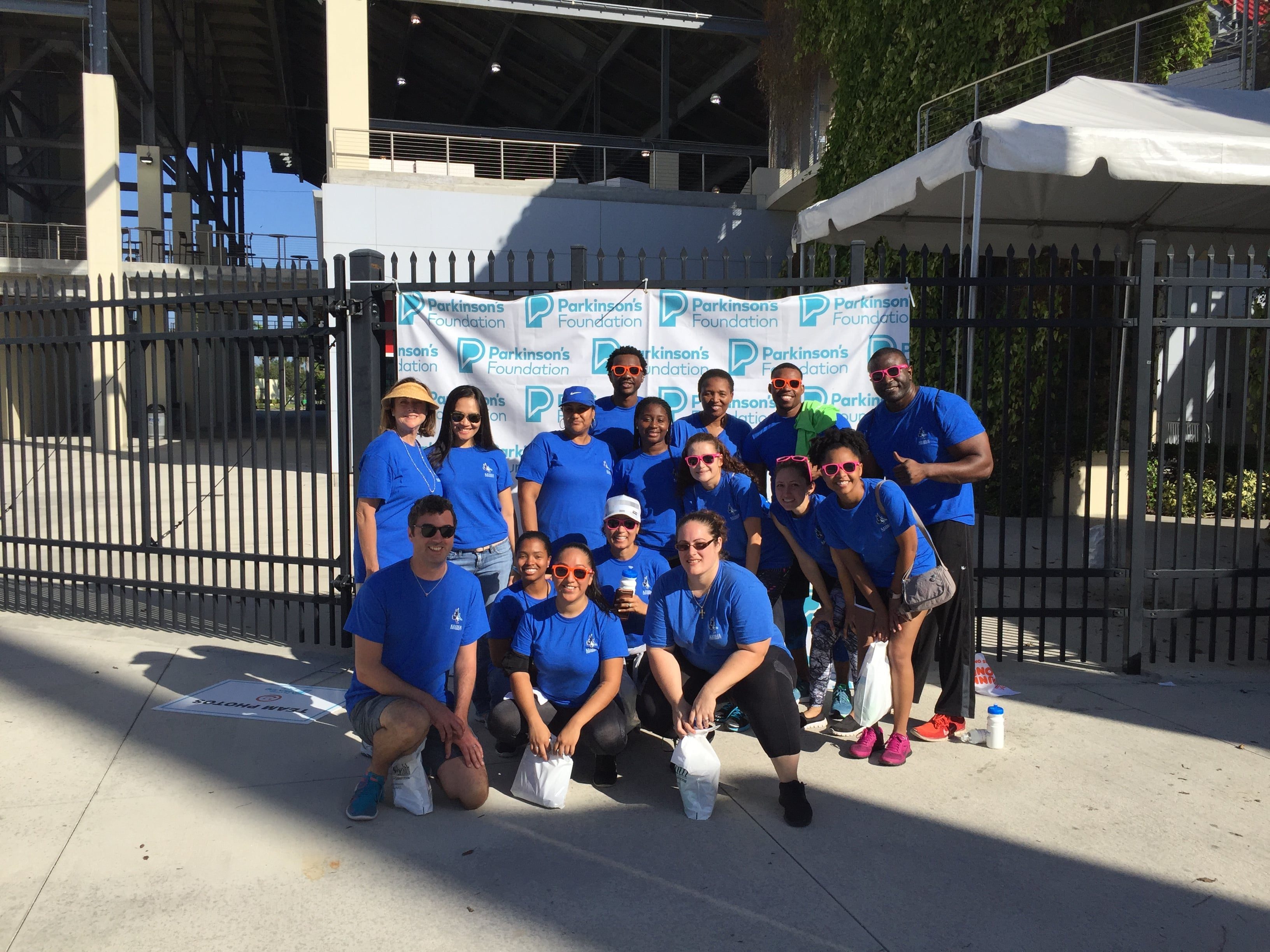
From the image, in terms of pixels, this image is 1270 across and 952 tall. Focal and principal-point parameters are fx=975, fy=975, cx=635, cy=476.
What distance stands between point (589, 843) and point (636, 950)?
2.26ft

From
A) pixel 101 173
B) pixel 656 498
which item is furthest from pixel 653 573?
pixel 101 173

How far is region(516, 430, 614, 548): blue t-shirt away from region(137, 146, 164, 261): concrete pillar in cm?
2230

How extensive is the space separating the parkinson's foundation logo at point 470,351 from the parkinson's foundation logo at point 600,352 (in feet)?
2.11

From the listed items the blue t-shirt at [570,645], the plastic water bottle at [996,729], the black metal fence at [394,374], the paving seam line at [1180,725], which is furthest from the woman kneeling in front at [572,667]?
the paving seam line at [1180,725]

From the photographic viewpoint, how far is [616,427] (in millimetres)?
4938

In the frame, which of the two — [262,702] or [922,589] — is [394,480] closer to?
[262,702]

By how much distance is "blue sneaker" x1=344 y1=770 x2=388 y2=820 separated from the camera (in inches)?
145

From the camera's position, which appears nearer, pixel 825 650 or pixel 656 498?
pixel 656 498

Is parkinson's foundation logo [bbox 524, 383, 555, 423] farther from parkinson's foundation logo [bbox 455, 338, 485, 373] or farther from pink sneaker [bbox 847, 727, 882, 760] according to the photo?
pink sneaker [bbox 847, 727, 882, 760]

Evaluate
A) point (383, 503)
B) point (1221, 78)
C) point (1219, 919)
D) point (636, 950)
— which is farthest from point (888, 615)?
point (1221, 78)

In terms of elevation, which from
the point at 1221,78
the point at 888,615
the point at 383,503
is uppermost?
the point at 1221,78

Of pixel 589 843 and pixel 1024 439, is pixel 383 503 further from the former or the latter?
pixel 1024 439

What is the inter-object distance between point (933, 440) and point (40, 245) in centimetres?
2655

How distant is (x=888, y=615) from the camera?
167 inches
